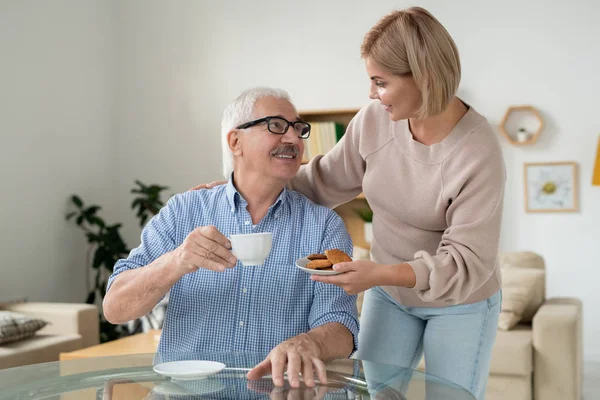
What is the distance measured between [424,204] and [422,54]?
1.28 feet

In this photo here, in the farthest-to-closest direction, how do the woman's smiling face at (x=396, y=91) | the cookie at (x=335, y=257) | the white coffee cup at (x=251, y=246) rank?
the woman's smiling face at (x=396, y=91) < the cookie at (x=335, y=257) < the white coffee cup at (x=251, y=246)

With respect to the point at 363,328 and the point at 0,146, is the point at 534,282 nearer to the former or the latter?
the point at 363,328

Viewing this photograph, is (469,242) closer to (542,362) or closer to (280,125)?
(280,125)

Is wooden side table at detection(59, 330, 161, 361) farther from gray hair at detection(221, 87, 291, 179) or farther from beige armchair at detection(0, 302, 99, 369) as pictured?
gray hair at detection(221, 87, 291, 179)

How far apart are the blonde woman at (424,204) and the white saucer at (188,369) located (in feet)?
1.07

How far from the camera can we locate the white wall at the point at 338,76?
4.98 meters

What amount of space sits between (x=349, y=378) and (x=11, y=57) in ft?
14.4

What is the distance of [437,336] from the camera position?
1.92 meters

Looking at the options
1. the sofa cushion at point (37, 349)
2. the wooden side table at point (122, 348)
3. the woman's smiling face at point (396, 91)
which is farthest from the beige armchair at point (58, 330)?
the woman's smiling face at point (396, 91)

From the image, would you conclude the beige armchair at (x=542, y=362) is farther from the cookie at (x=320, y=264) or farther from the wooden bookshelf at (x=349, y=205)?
the cookie at (x=320, y=264)

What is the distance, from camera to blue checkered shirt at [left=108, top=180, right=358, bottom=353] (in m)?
1.87

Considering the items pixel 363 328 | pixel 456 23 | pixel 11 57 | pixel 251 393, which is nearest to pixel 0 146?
pixel 11 57

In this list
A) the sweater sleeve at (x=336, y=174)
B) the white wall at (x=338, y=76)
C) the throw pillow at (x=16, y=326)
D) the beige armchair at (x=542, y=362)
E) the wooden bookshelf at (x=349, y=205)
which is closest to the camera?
the sweater sleeve at (x=336, y=174)

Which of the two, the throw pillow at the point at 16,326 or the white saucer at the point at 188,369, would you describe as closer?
the white saucer at the point at 188,369
